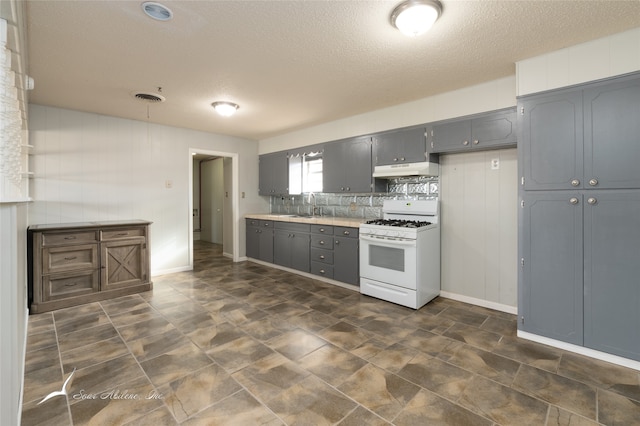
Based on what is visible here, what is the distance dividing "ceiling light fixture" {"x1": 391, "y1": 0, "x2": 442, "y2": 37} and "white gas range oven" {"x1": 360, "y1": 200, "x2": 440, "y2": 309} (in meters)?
1.98

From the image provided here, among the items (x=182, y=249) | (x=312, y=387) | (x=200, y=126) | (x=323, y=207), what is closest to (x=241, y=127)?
(x=200, y=126)

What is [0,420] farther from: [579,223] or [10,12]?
[579,223]

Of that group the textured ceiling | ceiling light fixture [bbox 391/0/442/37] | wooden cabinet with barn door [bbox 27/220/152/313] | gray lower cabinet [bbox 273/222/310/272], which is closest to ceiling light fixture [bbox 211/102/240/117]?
the textured ceiling

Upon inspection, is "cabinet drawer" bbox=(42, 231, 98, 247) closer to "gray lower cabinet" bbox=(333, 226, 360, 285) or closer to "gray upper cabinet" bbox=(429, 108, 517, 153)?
"gray lower cabinet" bbox=(333, 226, 360, 285)

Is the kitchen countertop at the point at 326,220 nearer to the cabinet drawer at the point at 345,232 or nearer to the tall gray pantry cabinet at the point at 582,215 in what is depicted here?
the cabinet drawer at the point at 345,232

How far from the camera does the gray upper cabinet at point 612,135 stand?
218 centimetres

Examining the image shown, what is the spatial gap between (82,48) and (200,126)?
2.59 m

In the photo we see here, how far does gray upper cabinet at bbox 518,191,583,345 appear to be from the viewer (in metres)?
2.43

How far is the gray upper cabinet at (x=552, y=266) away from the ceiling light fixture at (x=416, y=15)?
1.67 m

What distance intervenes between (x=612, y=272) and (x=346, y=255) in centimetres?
265

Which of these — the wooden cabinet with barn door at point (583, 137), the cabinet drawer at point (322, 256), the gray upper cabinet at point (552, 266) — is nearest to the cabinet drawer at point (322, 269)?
the cabinet drawer at point (322, 256)

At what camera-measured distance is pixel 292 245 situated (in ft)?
16.4

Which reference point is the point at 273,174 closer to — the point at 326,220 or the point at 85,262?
the point at 326,220

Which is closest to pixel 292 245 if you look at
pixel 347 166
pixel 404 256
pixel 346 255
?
pixel 346 255
